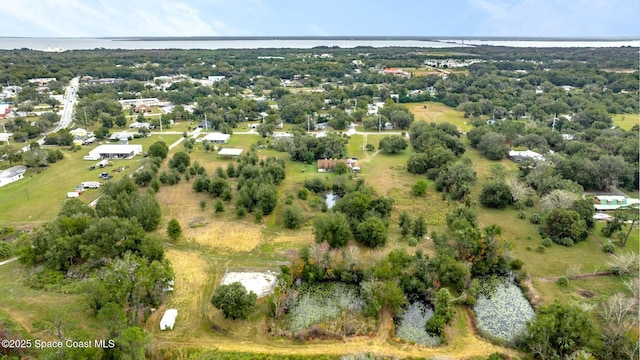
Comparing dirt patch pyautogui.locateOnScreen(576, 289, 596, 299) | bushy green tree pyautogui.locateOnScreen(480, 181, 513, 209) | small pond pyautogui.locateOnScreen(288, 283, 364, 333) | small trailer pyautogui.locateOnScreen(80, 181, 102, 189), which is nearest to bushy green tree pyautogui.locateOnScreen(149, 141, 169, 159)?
small trailer pyautogui.locateOnScreen(80, 181, 102, 189)

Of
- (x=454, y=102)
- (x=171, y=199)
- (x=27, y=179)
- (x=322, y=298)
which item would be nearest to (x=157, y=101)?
(x=27, y=179)

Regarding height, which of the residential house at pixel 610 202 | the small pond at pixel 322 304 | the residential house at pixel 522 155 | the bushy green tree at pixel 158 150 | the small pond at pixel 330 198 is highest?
the bushy green tree at pixel 158 150

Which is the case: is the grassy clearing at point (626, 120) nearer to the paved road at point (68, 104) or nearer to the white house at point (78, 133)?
the white house at point (78, 133)

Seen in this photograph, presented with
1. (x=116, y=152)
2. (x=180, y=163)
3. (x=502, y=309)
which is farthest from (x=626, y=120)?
(x=116, y=152)

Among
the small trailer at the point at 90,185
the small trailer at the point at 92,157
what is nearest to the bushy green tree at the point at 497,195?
the small trailer at the point at 90,185

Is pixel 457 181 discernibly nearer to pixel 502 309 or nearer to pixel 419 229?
pixel 419 229

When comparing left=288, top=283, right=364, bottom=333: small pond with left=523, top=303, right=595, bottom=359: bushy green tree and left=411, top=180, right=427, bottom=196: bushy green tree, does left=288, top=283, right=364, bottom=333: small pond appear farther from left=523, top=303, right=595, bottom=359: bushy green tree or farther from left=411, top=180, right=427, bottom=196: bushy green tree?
left=411, top=180, right=427, bottom=196: bushy green tree
